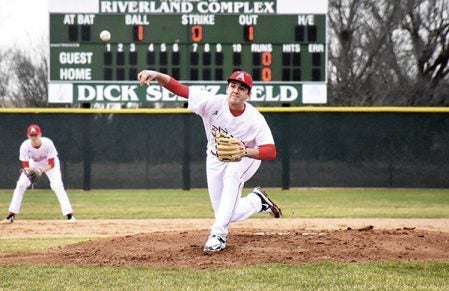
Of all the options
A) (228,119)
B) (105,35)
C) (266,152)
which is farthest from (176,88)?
(105,35)

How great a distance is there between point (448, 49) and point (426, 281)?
78.0ft

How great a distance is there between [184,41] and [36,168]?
6003 millimetres

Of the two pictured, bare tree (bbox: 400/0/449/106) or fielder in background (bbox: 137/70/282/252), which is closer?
fielder in background (bbox: 137/70/282/252)

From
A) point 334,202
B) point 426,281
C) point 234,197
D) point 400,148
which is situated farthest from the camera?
point 400,148

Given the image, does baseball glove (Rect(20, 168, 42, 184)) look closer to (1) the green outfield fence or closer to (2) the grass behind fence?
(2) the grass behind fence

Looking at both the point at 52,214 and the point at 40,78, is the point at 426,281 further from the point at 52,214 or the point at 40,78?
the point at 40,78

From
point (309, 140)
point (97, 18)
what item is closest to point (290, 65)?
point (309, 140)

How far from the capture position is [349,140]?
760 inches

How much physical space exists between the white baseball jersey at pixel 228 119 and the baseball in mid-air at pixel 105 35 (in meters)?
10.2

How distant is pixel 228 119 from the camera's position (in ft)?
23.3

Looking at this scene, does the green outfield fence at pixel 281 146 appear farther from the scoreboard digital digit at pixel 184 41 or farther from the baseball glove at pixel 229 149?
the baseball glove at pixel 229 149

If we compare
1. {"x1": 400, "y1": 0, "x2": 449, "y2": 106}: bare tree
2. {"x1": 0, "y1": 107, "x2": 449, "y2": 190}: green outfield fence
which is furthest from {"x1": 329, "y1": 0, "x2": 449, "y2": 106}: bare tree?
{"x1": 0, "y1": 107, "x2": 449, "y2": 190}: green outfield fence

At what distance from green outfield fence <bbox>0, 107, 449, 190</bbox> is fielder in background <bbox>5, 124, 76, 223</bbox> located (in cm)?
688

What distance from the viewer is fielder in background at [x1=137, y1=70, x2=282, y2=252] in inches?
270
